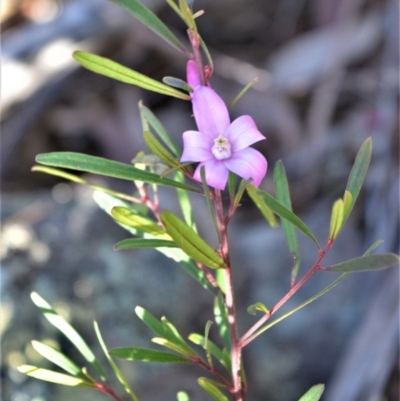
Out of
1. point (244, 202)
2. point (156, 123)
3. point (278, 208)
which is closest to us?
point (278, 208)

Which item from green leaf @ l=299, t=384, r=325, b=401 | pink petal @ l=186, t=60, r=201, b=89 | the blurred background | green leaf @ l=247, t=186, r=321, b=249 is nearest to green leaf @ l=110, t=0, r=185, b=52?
pink petal @ l=186, t=60, r=201, b=89

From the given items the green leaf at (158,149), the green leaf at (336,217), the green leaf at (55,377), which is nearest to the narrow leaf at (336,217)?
the green leaf at (336,217)

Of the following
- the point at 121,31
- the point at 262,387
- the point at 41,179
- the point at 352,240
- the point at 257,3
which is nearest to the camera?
the point at 262,387

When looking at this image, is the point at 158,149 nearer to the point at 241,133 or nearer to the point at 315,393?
the point at 241,133

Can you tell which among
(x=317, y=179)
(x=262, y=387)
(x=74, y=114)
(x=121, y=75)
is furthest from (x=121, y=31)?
(x=121, y=75)

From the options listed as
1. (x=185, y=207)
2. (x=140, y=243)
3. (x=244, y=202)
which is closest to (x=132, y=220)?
(x=140, y=243)

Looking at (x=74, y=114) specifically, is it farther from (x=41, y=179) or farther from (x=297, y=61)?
(x=297, y=61)

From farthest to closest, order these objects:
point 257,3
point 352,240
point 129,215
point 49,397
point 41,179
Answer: point 257,3 < point 41,179 < point 352,240 < point 49,397 < point 129,215
